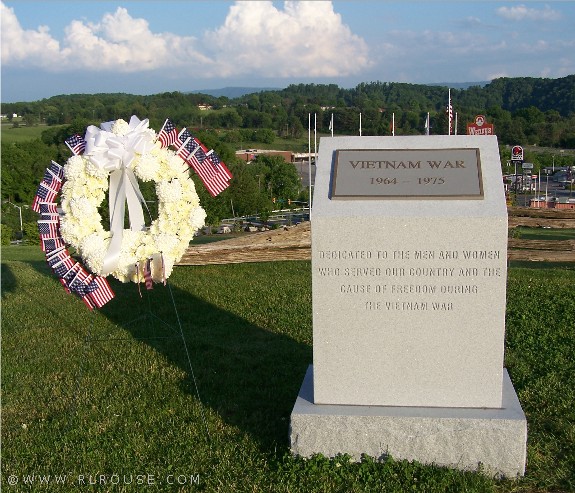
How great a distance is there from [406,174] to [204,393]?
277 centimetres

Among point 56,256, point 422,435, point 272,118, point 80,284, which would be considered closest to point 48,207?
point 56,256

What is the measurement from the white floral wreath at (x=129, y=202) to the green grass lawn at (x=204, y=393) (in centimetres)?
107

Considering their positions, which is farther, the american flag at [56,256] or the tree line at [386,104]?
the tree line at [386,104]

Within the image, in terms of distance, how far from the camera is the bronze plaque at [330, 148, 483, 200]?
190 inches

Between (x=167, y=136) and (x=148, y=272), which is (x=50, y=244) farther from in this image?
(x=167, y=136)

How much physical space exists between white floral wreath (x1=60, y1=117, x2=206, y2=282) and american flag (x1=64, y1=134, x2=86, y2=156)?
0.08 metres

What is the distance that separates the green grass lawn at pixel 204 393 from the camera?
462 cm

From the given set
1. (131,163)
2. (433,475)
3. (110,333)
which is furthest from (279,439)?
(110,333)

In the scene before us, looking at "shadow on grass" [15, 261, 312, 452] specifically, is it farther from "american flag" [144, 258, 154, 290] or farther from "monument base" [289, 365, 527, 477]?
"american flag" [144, 258, 154, 290]

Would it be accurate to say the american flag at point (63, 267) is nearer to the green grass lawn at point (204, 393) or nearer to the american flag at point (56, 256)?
the american flag at point (56, 256)

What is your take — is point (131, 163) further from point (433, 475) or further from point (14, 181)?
point (14, 181)

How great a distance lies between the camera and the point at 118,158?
5.71 m

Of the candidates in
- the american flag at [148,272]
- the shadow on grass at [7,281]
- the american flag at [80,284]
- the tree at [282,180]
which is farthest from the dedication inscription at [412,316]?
the tree at [282,180]

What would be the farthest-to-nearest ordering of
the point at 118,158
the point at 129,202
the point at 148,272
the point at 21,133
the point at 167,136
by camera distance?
the point at 21,133, the point at 167,136, the point at 129,202, the point at 148,272, the point at 118,158
